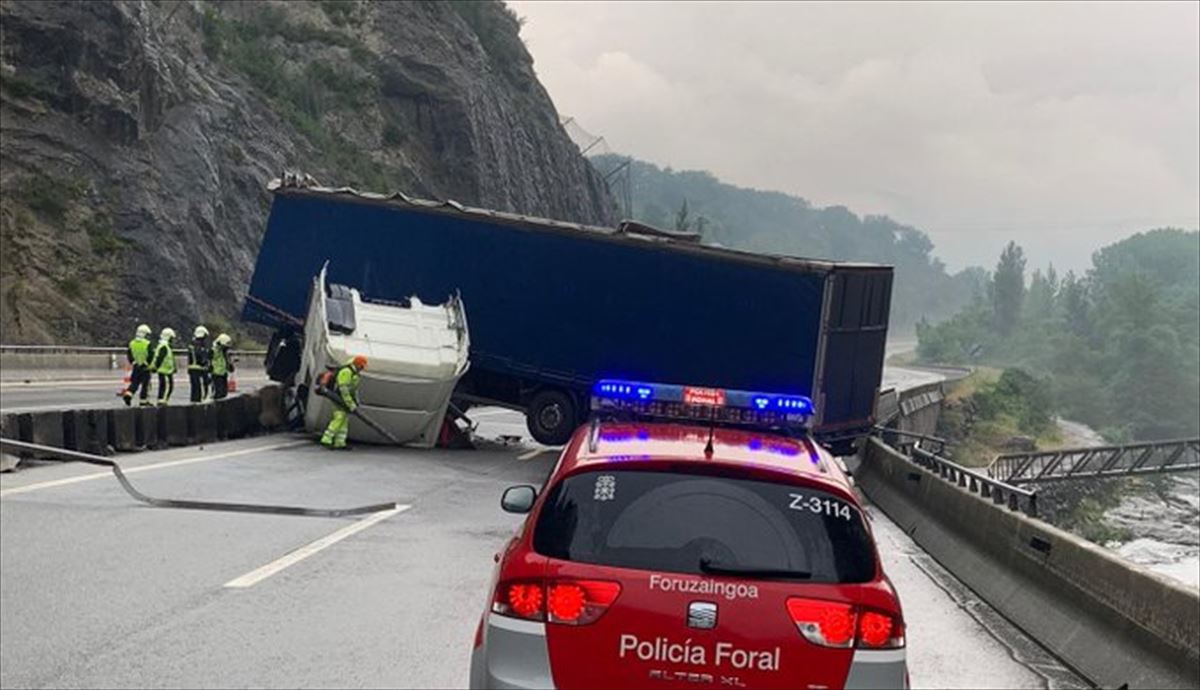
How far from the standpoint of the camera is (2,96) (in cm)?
3834

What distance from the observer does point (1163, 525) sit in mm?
52438

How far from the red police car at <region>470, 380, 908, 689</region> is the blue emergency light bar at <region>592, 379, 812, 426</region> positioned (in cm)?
100

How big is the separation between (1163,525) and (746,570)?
5447 centimetres

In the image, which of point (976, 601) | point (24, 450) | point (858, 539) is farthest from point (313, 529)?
point (858, 539)

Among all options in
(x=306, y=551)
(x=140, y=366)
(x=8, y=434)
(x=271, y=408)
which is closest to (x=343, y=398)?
(x=271, y=408)

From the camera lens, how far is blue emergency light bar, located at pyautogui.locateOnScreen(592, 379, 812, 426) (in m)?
5.79

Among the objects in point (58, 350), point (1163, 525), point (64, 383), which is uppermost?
point (58, 350)

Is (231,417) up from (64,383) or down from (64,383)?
up

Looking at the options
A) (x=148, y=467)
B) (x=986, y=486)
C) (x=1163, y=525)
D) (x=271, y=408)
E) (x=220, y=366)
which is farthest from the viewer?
(x=1163, y=525)

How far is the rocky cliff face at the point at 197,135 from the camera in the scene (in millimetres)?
38156

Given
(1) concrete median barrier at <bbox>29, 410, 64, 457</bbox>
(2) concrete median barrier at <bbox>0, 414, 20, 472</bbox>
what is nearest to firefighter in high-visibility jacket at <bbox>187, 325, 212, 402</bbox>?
(1) concrete median barrier at <bbox>29, 410, 64, 457</bbox>

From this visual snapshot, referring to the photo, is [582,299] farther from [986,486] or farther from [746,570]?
[746,570]

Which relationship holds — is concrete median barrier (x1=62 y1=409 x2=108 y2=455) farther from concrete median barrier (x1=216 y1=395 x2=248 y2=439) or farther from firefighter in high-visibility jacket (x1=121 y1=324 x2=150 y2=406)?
firefighter in high-visibility jacket (x1=121 y1=324 x2=150 y2=406)

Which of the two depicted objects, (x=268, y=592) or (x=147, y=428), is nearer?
(x=268, y=592)
